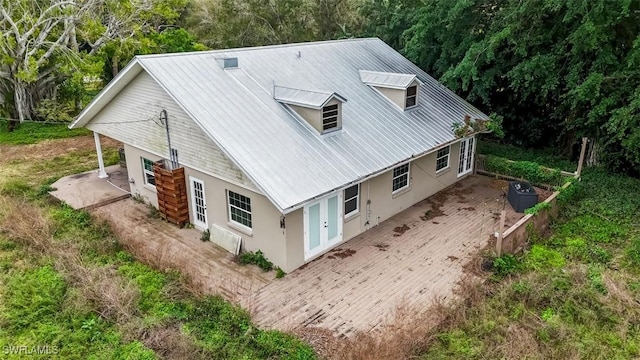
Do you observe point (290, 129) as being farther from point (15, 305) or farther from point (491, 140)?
point (491, 140)

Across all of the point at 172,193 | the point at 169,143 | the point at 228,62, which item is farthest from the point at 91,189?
the point at 228,62

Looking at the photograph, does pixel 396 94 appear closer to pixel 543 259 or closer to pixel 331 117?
pixel 331 117

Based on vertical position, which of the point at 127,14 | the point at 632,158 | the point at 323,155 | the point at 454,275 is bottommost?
the point at 454,275

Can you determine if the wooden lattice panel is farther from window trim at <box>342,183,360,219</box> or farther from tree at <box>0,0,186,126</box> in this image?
tree at <box>0,0,186,126</box>

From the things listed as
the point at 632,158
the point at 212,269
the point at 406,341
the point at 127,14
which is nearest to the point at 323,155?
the point at 212,269

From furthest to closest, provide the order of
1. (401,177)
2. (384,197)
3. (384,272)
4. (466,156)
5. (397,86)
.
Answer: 1. (466,156)
2. (397,86)
3. (401,177)
4. (384,197)
5. (384,272)
